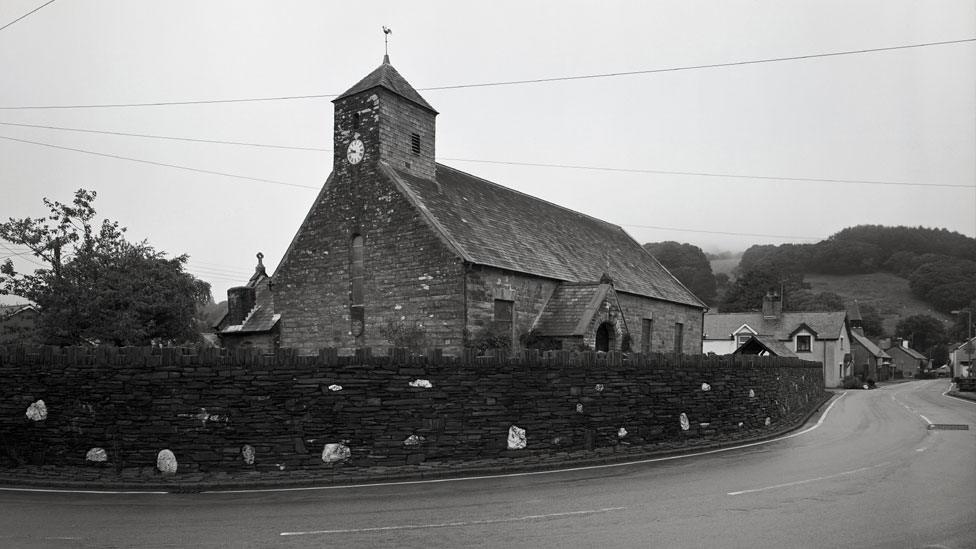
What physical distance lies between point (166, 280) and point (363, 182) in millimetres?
19312

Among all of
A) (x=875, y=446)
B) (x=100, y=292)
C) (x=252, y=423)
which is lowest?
(x=875, y=446)

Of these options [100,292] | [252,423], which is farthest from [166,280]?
[252,423]

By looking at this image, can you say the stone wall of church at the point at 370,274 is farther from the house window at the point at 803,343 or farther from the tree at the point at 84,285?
the house window at the point at 803,343

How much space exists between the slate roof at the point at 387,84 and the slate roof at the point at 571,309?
954cm

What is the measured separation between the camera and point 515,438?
14.3m

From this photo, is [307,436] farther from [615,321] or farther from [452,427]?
[615,321]

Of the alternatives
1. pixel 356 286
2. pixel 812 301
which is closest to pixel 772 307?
pixel 812 301

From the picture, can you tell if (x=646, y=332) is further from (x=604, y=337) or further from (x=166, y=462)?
(x=166, y=462)

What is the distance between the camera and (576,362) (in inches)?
604

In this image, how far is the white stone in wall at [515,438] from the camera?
14.2 metres

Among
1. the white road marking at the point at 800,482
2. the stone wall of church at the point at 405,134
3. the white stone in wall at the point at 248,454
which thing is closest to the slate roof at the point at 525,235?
the stone wall of church at the point at 405,134

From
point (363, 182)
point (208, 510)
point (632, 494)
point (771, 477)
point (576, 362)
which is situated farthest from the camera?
point (363, 182)

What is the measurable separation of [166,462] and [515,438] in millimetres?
6923

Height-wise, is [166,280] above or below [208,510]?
above
